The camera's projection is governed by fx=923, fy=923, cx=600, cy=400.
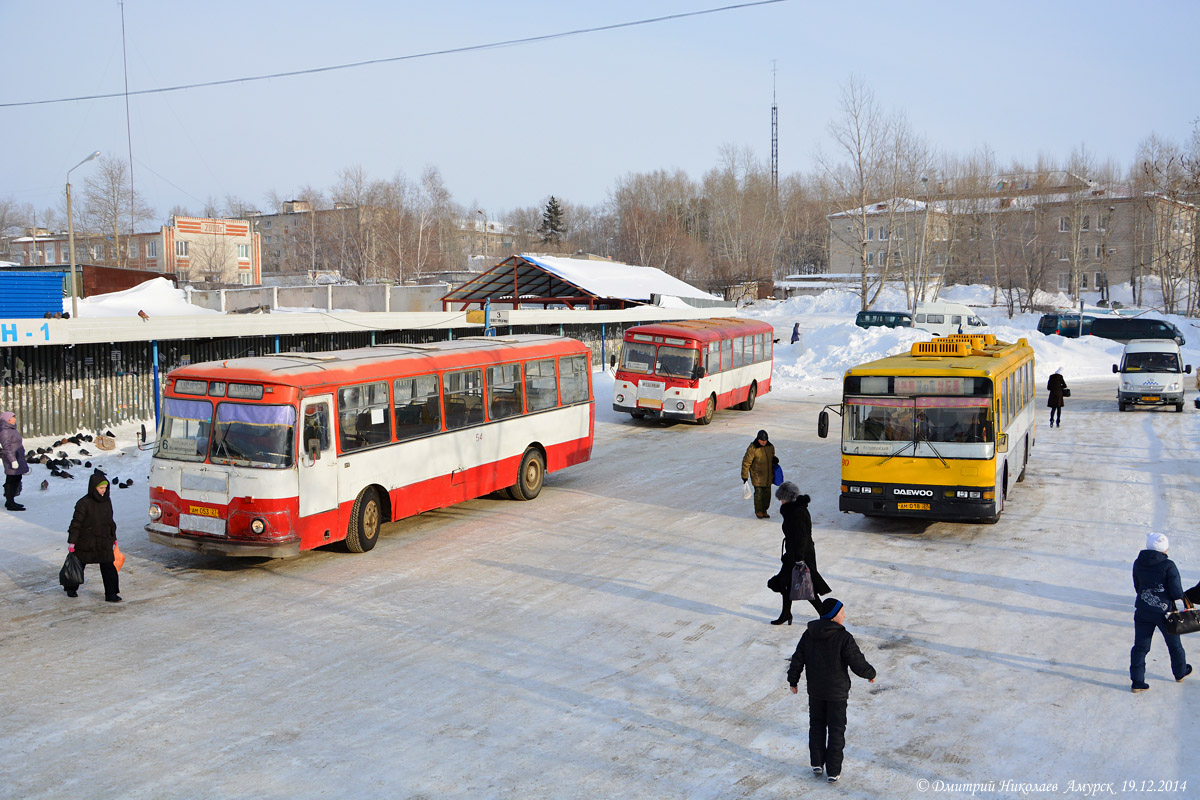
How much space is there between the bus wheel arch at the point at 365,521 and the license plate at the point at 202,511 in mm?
1778

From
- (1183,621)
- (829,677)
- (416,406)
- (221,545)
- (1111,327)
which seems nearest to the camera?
(829,677)

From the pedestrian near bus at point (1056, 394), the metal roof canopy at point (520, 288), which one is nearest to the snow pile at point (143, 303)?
the metal roof canopy at point (520, 288)

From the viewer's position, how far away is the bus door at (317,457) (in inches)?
461

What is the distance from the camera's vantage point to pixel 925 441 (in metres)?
14.0

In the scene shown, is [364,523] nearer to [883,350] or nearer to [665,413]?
[665,413]

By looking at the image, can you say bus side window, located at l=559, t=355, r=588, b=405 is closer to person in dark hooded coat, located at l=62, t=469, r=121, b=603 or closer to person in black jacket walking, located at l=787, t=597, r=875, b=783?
person in dark hooded coat, located at l=62, t=469, r=121, b=603

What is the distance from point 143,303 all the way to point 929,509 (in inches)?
1398

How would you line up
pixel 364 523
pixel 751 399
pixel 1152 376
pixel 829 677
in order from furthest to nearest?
1. pixel 751 399
2. pixel 1152 376
3. pixel 364 523
4. pixel 829 677

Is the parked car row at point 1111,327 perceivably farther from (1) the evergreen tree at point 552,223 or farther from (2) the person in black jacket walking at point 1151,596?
(1) the evergreen tree at point 552,223

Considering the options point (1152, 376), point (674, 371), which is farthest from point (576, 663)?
point (1152, 376)

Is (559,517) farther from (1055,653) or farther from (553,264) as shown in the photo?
(553,264)

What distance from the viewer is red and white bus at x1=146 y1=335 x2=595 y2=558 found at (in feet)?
37.8

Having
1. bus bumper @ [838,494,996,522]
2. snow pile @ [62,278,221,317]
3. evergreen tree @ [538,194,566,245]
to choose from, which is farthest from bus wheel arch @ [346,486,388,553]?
evergreen tree @ [538,194,566,245]

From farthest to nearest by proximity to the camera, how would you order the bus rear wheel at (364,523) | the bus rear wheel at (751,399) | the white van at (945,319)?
the white van at (945,319), the bus rear wheel at (751,399), the bus rear wheel at (364,523)
